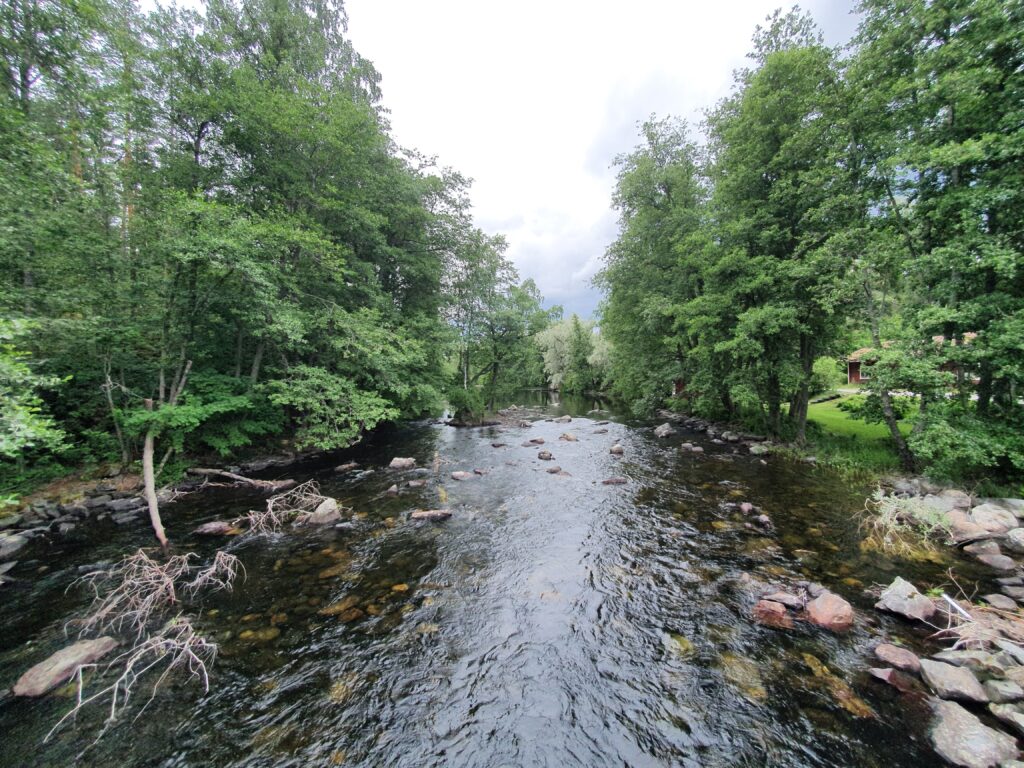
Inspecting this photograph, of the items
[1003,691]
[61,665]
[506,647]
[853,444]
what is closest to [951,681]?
[1003,691]

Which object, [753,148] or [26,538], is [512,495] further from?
[753,148]

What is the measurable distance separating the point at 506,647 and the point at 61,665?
6.27m

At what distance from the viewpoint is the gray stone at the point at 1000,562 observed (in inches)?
268

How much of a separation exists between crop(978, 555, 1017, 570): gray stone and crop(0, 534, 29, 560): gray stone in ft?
68.7

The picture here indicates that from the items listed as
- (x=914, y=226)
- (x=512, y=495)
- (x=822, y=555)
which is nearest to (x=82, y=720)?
(x=512, y=495)

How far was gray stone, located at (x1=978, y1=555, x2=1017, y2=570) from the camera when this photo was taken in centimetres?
680

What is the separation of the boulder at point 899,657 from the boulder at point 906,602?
1.06m

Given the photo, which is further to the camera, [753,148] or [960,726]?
[753,148]

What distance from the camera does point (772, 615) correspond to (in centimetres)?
586

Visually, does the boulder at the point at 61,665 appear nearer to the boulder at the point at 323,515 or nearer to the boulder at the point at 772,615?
the boulder at the point at 323,515

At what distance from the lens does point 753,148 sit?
15438mm

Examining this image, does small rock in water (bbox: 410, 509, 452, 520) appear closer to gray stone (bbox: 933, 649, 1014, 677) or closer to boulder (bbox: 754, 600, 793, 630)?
boulder (bbox: 754, 600, 793, 630)

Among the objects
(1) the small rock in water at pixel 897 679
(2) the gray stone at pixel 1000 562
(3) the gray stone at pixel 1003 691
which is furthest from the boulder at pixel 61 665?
(2) the gray stone at pixel 1000 562

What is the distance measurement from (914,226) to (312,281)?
2251 centimetres
